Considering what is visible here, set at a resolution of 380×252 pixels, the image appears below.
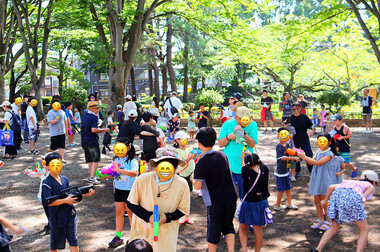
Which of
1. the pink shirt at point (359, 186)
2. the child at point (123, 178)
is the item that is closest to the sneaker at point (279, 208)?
the pink shirt at point (359, 186)

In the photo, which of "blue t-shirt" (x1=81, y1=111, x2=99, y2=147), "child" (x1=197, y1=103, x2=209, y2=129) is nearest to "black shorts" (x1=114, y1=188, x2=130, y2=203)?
"blue t-shirt" (x1=81, y1=111, x2=99, y2=147)

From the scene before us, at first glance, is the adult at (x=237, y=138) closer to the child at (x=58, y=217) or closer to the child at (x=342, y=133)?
the child at (x=58, y=217)

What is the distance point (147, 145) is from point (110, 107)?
9.78m

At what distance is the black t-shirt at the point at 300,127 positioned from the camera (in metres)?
8.63

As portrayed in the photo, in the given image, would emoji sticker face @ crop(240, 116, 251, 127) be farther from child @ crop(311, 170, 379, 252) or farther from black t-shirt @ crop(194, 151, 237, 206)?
child @ crop(311, 170, 379, 252)

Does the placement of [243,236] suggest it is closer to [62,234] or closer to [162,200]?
[162,200]

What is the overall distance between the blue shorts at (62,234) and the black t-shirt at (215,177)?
1.49m

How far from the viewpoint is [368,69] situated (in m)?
30.0

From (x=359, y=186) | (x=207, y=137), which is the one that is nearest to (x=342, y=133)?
(x=359, y=186)

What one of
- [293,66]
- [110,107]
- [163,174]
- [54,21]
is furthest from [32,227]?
[293,66]

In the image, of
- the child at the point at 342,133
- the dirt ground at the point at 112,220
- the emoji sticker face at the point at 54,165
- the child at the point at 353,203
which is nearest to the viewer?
the emoji sticker face at the point at 54,165

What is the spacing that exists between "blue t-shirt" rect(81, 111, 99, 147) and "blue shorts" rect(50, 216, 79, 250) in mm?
3916

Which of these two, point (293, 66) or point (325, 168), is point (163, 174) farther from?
point (293, 66)

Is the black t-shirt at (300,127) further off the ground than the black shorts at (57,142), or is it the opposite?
the black t-shirt at (300,127)
